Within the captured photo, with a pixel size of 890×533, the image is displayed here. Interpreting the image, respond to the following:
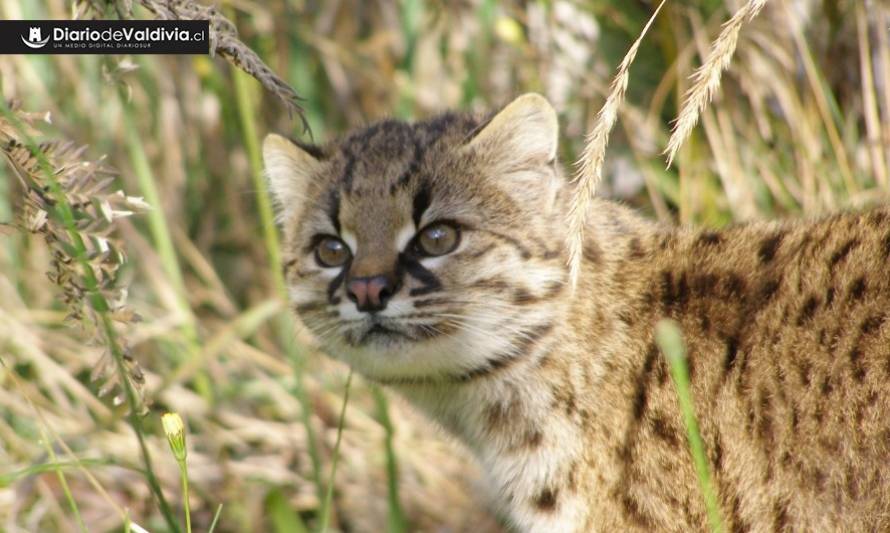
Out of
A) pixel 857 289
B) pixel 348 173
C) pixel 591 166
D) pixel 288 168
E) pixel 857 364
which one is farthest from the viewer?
pixel 288 168

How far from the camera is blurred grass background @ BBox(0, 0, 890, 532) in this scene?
227 inches

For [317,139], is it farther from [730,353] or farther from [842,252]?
[842,252]

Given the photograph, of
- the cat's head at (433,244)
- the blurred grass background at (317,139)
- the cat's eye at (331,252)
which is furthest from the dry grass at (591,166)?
the blurred grass background at (317,139)

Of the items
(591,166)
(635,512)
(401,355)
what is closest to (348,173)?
(401,355)

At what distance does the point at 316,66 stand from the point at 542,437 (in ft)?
13.0

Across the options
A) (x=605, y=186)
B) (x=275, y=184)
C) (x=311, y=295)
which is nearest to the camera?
(x=311, y=295)

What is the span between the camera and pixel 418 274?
4.20 meters

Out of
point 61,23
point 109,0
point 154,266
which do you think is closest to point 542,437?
point 109,0

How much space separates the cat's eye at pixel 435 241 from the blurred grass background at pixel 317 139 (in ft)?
2.60

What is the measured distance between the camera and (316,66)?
24.6ft

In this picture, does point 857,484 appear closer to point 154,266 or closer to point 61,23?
point 61,23

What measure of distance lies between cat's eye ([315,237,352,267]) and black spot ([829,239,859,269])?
66.7 inches

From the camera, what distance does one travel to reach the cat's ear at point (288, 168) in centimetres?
475

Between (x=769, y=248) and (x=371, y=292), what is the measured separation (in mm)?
1396
